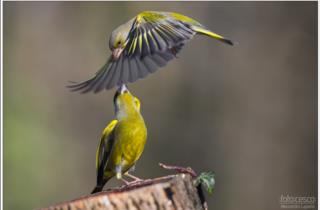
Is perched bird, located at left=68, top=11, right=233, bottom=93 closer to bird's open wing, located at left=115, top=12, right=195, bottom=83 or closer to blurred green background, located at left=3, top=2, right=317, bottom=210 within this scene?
bird's open wing, located at left=115, top=12, right=195, bottom=83

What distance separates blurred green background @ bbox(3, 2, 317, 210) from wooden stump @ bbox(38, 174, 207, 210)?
486 centimetres

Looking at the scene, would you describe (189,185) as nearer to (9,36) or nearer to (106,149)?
(106,149)

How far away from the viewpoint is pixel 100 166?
4.32 m

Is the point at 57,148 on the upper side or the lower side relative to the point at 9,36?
lower

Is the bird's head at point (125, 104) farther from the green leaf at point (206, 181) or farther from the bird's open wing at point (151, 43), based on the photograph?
the green leaf at point (206, 181)

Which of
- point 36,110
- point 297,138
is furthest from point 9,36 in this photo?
point 297,138

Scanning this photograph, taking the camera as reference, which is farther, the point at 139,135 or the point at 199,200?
the point at 139,135

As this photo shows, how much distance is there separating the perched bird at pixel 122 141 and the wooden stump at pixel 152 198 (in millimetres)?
604

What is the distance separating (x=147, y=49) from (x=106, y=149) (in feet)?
2.41

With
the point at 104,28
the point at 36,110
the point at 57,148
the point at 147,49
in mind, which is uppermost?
the point at 104,28

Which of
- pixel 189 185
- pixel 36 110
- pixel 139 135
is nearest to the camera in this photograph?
pixel 189 185

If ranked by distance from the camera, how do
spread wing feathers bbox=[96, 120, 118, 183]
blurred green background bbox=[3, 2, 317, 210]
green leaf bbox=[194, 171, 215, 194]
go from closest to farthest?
1. green leaf bbox=[194, 171, 215, 194]
2. spread wing feathers bbox=[96, 120, 118, 183]
3. blurred green background bbox=[3, 2, 317, 210]

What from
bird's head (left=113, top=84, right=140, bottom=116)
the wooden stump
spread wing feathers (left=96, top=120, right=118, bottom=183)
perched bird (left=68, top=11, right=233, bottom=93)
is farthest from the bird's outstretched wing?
the wooden stump

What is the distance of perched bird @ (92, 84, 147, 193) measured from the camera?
4.21 m
